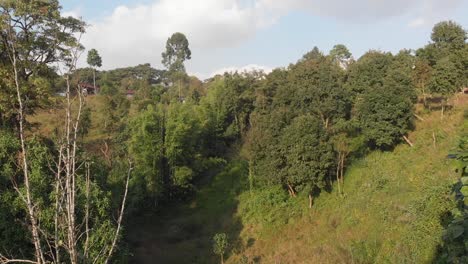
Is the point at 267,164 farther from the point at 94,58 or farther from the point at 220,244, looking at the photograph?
the point at 94,58

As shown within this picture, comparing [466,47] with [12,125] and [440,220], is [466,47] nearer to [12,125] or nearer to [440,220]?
[440,220]

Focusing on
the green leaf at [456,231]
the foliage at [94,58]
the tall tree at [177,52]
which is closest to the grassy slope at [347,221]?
the green leaf at [456,231]

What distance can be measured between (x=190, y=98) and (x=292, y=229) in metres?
21.1

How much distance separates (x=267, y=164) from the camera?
21141mm

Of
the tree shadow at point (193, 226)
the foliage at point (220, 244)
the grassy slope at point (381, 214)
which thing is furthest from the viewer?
the tree shadow at point (193, 226)

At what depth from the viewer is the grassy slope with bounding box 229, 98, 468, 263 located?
39.1 ft

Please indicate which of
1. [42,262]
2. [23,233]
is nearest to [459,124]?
[23,233]

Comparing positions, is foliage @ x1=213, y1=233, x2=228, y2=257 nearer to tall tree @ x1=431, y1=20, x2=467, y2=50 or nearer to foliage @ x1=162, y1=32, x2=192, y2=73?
tall tree @ x1=431, y1=20, x2=467, y2=50

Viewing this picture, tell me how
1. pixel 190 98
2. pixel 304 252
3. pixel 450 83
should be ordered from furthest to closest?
pixel 190 98, pixel 450 83, pixel 304 252

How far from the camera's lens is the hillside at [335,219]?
46.8 feet

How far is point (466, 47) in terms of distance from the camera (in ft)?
85.9

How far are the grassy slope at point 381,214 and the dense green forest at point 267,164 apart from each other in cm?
7

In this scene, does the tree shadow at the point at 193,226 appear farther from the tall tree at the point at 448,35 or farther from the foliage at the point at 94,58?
the foliage at the point at 94,58

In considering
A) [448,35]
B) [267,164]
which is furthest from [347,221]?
[448,35]
